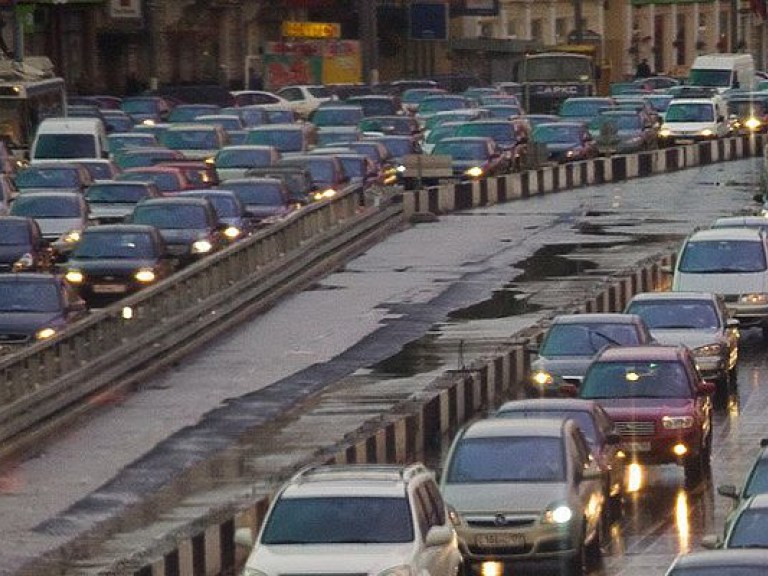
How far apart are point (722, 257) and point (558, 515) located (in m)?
18.6

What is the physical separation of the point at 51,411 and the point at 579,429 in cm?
923

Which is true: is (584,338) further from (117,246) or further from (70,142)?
(70,142)

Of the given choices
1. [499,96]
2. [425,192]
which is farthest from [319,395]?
[499,96]

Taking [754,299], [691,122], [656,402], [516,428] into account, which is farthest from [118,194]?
[691,122]

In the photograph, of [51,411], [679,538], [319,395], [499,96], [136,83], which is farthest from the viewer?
[136,83]

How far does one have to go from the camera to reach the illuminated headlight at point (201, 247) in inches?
1780

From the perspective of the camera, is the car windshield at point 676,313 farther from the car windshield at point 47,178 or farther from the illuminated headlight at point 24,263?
the car windshield at point 47,178

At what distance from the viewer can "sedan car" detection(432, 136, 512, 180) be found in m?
64.4

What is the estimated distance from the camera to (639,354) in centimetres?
3006

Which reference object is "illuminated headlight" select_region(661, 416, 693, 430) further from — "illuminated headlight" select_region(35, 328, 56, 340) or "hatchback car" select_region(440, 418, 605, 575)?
"illuminated headlight" select_region(35, 328, 56, 340)

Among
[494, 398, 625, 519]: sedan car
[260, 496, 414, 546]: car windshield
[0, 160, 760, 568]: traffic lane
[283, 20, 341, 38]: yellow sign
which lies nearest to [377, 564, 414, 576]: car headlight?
[260, 496, 414, 546]: car windshield

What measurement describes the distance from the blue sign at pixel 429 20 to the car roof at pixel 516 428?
85.9 metres

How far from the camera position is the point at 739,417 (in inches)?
1347

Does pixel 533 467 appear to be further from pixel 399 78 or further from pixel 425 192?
pixel 399 78
